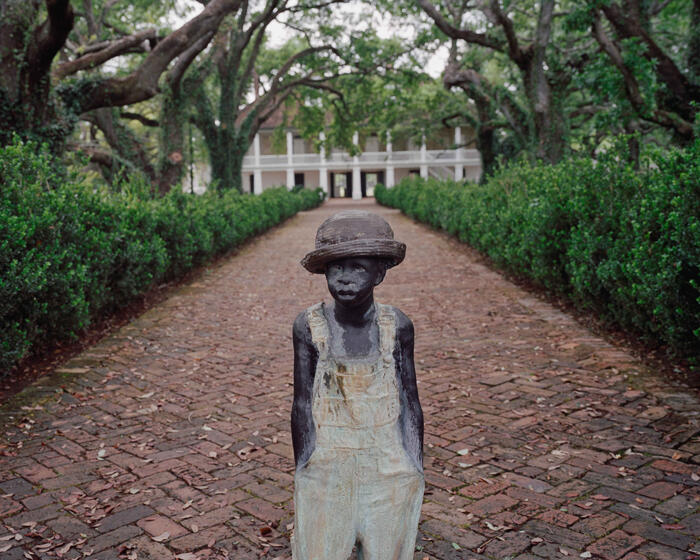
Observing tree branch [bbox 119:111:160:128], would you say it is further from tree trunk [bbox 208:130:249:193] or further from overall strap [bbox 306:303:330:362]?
overall strap [bbox 306:303:330:362]

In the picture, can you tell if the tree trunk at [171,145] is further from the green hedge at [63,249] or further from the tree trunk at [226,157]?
the green hedge at [63,249]

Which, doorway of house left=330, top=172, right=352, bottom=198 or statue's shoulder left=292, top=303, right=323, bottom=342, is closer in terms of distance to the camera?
statue's shoulder left=292, top=303, right=323, bottom=342

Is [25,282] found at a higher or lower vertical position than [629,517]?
higher

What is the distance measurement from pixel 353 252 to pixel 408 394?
61 cm

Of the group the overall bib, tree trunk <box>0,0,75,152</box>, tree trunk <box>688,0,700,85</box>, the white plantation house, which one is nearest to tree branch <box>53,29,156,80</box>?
tree trunk <box>0,0,75,152</box>

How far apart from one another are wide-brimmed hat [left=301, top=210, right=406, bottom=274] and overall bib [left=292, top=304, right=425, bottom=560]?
38 centimetres

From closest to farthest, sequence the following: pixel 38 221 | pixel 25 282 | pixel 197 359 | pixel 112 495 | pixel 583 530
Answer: pixel 583 530 < pixel 112 495 < pixel 25 282 < pixel 38 221 < pixel 197 359

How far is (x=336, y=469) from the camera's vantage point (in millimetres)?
2131

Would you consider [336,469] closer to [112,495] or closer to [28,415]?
[112,495]

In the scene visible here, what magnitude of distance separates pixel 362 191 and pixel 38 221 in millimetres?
50008

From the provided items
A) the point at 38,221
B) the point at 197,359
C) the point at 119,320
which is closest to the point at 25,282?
the point at 38,221

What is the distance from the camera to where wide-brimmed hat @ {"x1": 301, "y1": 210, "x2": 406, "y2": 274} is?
2035 mm

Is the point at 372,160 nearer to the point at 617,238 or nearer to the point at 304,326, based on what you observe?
the point at 617,238

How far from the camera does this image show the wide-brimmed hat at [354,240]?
6.68 ft
